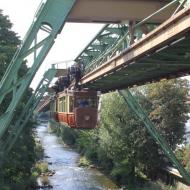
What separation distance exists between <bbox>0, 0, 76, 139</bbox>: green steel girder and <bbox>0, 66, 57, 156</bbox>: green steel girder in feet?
41.9

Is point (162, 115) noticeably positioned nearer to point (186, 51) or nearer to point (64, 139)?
point (186, 51)

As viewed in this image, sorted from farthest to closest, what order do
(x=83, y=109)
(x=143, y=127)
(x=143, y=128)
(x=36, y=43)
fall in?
(x=143, y=127)
(x=143, y=128)
(x=83, y=109)
(x=36, y=43)

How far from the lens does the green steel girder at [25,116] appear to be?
2812 centimetres

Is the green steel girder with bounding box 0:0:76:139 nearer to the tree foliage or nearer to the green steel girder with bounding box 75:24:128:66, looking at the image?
the green steel girder with bounding box 75:24:128:66

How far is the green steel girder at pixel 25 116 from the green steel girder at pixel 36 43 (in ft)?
41.9

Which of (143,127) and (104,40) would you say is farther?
(143,127)

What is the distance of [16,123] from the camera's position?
29172 millimetres

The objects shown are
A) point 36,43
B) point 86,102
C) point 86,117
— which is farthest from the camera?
point 86,102

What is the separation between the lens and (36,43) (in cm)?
1362

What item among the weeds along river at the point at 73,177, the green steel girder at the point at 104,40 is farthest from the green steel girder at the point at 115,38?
the weeds along river at the point at 73,177

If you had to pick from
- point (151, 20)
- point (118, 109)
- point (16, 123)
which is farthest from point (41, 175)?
point (151, 20)

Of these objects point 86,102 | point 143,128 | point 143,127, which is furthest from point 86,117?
point 143,127

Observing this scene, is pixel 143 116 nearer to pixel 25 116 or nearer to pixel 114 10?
pixel 25 116

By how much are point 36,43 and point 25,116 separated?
1828 centimetres
